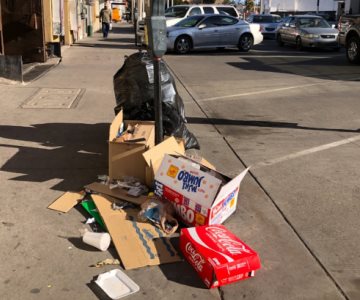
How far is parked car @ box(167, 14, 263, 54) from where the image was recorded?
64.8 feet

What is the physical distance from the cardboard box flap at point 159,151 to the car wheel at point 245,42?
16.7m

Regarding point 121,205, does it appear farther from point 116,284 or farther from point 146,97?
A: point 146,97

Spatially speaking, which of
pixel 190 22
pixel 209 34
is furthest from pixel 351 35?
pixel 190 22

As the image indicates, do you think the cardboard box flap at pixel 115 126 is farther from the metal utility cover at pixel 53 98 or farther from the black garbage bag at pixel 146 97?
the metal utility cover at pixel 53 98

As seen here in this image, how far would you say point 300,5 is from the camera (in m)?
69.6

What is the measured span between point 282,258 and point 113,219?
1.41 m

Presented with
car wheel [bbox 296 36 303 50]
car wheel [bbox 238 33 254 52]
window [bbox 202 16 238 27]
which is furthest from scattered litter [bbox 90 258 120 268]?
car wheel [bbox 296 36 303 50]

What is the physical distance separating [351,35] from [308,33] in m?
5.53

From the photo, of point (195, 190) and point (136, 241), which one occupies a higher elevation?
point (195, 190)

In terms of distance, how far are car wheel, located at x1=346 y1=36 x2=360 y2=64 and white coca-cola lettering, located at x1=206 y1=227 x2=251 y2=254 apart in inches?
516

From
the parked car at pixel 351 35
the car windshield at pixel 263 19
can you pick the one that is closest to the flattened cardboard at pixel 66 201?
the parked car at pixel 351 35

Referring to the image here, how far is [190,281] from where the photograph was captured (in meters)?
3.44

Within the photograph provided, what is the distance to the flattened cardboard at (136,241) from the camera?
144 inches

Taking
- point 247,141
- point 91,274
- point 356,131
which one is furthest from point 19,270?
point 356,131
